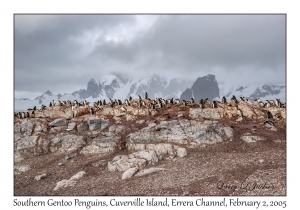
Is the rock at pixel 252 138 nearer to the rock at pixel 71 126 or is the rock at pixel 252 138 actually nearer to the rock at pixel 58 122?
the rock at pixel 71 126

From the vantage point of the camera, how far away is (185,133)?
27.1 meters

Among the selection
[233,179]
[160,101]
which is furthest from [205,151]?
[160,101]

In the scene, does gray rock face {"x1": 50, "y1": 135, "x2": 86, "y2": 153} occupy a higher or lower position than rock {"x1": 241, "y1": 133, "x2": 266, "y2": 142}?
lower

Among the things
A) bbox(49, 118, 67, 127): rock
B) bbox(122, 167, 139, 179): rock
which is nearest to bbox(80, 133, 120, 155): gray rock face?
bbox(122, 167, 139, 179): rock

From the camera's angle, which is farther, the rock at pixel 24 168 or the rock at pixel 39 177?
the rock at pixel 24 168

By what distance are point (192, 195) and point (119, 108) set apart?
22.3 meters

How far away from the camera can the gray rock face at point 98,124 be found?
1248 inches

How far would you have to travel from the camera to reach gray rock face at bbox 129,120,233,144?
26000 mm

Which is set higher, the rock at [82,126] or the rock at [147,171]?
the rock at [82,126]

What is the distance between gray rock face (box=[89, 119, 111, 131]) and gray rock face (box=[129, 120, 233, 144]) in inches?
223

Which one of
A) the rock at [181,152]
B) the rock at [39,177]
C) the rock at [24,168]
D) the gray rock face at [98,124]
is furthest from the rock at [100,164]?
the gray rock face at [98,124]

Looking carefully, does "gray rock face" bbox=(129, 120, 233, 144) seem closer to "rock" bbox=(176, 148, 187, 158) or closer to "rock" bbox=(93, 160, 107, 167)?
"rock" bbox=(176, 148, 187, 158)

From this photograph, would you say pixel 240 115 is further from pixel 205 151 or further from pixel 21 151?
pixel 21 151

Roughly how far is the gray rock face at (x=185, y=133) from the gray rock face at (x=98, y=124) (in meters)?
5.67
